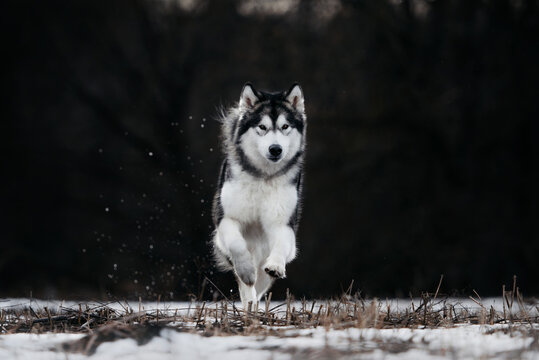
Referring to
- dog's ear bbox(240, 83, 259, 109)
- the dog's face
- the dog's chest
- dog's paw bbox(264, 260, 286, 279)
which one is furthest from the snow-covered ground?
dog's ear bbox(240, 83, 259, 109)

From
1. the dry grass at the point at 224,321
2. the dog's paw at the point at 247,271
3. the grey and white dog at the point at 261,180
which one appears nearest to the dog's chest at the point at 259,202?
the grey and white dog at the point at 261,180

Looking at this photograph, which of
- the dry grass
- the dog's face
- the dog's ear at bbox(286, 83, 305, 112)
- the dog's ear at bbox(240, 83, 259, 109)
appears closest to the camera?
the dry grass

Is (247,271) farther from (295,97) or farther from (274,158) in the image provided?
(295,97)

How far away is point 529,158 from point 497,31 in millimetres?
2452

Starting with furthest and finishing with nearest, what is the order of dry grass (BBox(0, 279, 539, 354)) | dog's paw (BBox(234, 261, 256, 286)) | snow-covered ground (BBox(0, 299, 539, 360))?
dog's paw (BBox(234, 261, 256, 286))
dry grass (BBox(0, 279, 539, 354))
snow-covered ground (BBox(0, 299, 539, 360))

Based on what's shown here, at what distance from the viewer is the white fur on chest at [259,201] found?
6.01 m

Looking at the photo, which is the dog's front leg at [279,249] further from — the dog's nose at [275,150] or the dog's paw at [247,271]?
the dog's nose at [275,150]

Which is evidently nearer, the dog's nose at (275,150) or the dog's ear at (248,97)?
the dog's nose at (275,150)

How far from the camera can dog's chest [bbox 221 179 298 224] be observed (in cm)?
601

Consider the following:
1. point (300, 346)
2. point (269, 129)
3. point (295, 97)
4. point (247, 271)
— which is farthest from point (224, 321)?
point (295, 97)

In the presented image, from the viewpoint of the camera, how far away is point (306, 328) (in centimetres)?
381

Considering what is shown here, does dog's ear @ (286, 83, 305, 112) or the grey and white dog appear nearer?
the grey and white dog

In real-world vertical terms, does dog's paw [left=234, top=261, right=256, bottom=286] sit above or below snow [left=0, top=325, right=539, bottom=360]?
above

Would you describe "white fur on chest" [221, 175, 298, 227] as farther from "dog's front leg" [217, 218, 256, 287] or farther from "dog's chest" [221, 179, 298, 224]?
"dog's front leg" [217, 218, 256, 287]
